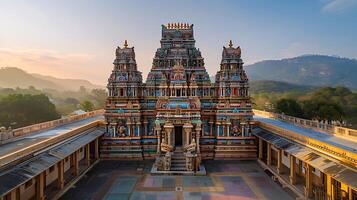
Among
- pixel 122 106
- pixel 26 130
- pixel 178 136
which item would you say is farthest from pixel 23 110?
pixel 178 136

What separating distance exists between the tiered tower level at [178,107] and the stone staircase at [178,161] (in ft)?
2.97

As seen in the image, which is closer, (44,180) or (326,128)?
(44,180)

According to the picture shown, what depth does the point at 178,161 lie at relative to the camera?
2384cm

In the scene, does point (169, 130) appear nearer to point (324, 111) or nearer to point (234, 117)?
point (234, 117)

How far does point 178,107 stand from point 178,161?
533 centimetres

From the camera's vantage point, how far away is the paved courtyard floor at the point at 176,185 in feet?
58.0

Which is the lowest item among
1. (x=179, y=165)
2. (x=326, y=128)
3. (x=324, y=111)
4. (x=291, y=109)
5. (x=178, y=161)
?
(x=179, y=165)

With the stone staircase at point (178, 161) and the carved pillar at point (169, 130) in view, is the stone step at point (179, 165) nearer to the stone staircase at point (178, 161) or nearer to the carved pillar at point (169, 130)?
the stone staircase at point (178, 161)

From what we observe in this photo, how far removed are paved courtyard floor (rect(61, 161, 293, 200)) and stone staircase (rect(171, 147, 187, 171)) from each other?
4.74ft

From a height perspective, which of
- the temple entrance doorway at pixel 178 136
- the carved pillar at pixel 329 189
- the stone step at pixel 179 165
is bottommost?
the stone step at pixel 179 165

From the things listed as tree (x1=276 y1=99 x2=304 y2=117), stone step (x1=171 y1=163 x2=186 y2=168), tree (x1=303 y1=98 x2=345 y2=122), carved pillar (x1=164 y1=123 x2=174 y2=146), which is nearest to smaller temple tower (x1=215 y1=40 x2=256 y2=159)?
stone step (x1=171 y1=163 x2=186 y2=168)

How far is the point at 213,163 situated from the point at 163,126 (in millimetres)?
6315

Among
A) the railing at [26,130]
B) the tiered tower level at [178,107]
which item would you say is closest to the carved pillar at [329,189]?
the tiered tower level at [178,107]

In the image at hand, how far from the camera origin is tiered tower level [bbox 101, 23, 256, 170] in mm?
26703
